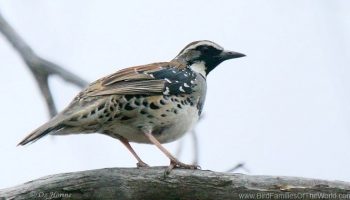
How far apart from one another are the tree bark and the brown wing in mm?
1370

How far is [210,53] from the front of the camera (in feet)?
24.4

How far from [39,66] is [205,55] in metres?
3.00

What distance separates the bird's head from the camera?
740 cm

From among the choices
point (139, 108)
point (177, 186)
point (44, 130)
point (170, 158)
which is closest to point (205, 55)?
point (139, 108)

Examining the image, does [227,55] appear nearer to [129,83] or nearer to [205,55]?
[205,55]

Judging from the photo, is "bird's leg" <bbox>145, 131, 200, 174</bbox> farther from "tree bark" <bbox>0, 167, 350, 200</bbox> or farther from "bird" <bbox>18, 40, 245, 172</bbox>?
"tree bark" <bbox>0, 167, 350, 200</bbox>

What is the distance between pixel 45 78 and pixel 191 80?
2266 mm

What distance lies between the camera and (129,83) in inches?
239

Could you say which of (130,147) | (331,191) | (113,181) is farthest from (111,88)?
(331,191)

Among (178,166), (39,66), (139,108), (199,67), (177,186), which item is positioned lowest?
(177,186)

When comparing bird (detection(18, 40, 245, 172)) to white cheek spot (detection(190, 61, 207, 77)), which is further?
white cheek spot (detection(190, 61, 207, 77))

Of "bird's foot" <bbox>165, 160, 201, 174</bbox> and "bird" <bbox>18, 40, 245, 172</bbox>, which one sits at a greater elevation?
"bird" <bbox>18, 40, 245, 172</bbox>

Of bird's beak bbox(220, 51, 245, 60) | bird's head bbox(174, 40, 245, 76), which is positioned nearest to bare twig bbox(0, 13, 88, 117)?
bird's head bbox(174, 40, 245, 76)

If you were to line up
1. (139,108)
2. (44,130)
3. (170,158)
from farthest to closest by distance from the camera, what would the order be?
(139,108) < (170,158) < (44,130)
